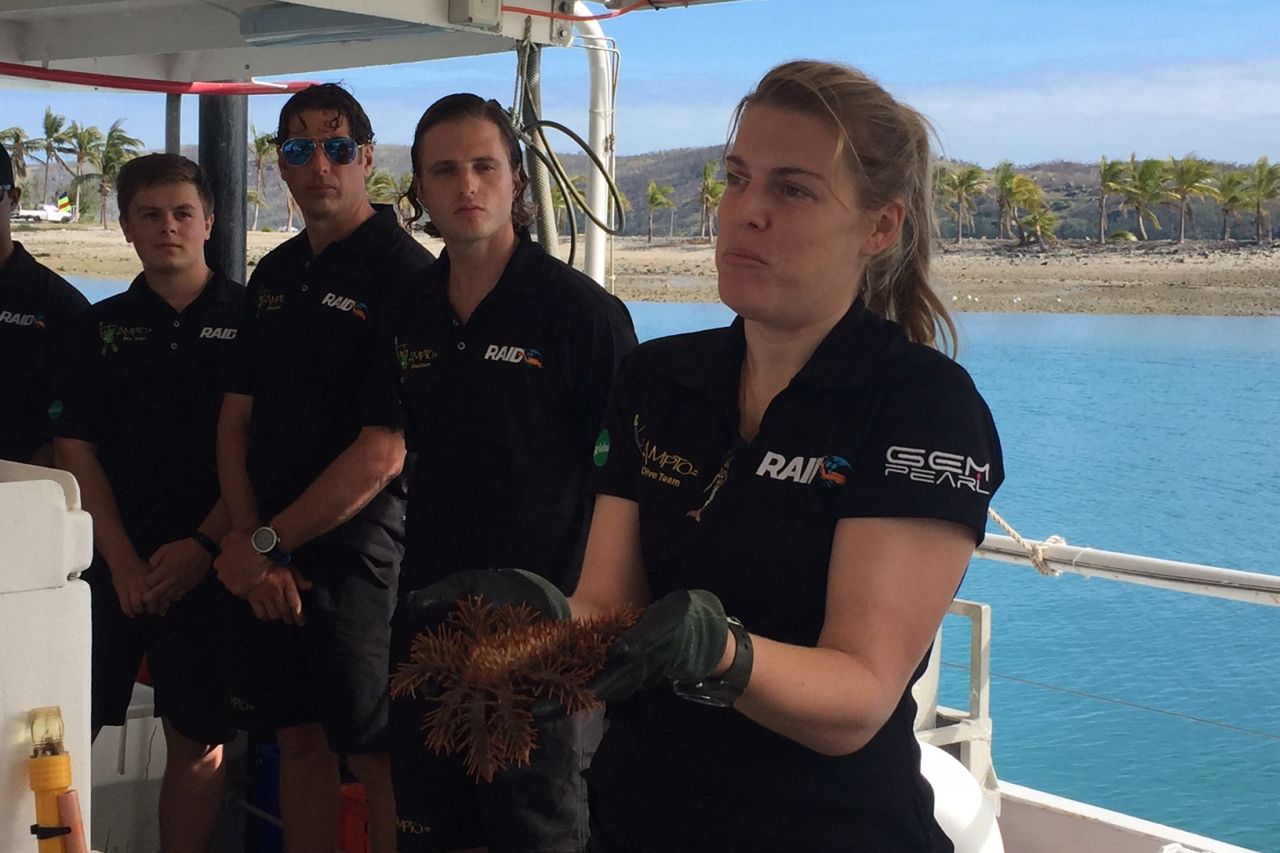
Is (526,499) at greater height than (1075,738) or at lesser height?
greater

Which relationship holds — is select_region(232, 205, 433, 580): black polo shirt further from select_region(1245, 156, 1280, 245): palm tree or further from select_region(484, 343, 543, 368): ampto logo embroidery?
select_region(1245, 156, 1280, 245): palm tree

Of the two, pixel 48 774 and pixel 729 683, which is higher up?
pixel 729 683

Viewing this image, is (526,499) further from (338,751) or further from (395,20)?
(395,20)

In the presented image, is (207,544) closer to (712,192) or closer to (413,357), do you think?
(413,357)

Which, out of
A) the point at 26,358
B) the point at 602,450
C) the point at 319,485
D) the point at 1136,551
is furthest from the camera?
the point at 1136,551

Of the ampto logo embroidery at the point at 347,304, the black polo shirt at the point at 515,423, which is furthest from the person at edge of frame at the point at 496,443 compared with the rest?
the ampto logo embroidery at the point at 347,304

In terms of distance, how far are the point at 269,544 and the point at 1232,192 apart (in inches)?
1310

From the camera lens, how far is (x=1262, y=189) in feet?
97.8

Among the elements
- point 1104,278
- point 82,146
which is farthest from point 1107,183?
point 82,146

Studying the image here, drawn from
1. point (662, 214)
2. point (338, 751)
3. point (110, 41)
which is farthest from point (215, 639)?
point (662, 214)

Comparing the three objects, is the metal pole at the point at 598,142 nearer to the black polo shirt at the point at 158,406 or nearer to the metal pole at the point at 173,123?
the black polo shirt at the point at 158,406

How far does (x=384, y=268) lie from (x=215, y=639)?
3.09ft

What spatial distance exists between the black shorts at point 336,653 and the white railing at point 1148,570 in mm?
1407

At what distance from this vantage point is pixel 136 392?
3.16 metres
